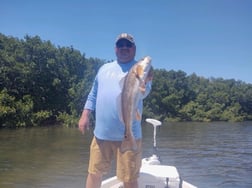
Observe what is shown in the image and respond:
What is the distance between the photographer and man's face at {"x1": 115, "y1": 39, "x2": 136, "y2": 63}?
174 inches

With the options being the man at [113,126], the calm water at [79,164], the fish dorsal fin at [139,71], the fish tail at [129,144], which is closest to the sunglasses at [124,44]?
the man at [113,126]

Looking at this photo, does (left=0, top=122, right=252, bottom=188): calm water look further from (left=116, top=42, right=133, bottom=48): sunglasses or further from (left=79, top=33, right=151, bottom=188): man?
(left=116, top=42, right=133, bottom=48): sunglasses

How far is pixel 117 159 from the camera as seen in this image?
14.7 ft

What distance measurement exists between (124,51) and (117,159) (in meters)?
1.27

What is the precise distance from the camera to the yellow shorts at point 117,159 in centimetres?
439

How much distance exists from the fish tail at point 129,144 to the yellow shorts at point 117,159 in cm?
15

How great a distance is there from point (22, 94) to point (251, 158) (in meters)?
32.9

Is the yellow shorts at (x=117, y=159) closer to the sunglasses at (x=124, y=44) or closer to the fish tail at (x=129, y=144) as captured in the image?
Answer: the fish tail at (x=129, y=144)

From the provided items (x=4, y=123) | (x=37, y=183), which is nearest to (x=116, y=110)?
(x=37, y=183)

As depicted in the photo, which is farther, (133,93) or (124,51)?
(124,51)

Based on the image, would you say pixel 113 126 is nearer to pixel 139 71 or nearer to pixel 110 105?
pixel 110 105

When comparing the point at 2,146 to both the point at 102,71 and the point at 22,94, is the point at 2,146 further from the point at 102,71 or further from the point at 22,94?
the point at 22,94

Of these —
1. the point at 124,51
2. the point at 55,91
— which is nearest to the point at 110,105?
the point at 124,51

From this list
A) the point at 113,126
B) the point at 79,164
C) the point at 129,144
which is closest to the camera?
the point at 129,144
